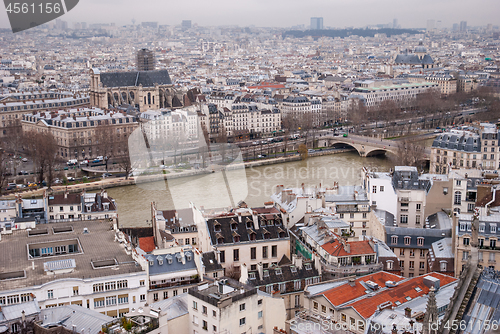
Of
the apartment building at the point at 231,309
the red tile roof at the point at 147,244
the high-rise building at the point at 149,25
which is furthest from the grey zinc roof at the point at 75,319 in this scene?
the high-rise building at the point at 149,25

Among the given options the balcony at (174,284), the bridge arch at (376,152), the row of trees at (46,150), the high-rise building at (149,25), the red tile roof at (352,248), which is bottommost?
the bridge arch at (376,152)

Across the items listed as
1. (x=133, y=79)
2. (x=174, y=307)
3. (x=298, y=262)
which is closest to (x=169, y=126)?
(x=133, y=79)

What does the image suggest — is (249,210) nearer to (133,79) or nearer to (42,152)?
(42,152)

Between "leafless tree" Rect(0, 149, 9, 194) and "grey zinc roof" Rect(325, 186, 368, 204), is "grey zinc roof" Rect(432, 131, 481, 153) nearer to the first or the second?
"grey zinc roof" Rect(325, 186, 368, 204)

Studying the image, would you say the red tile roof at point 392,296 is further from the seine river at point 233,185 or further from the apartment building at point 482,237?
the seine river at point 233,185

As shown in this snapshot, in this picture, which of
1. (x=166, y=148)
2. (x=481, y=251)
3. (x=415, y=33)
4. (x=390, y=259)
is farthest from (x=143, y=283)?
(x=415, y=33)

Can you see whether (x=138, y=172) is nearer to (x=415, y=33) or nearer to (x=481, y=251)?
(x=481, y=251)
